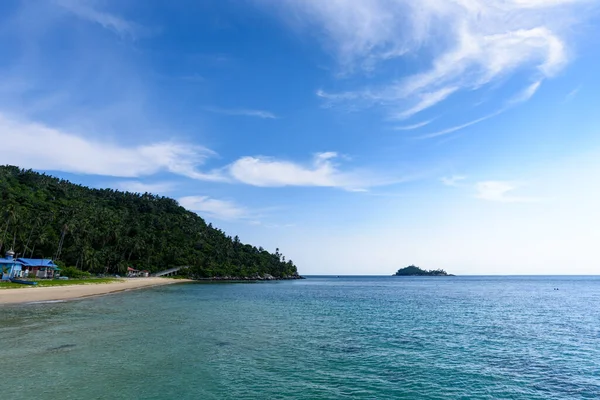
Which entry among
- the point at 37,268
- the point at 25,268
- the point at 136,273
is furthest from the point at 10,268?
the point at 136,273

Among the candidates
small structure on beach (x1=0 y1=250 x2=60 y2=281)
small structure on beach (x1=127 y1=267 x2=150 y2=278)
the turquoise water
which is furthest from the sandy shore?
small structure on beach (x1=127 y1=267 x2=150 y2=278)

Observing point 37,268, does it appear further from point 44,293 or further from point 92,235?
point 92,235

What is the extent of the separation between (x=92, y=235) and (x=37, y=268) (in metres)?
38.6

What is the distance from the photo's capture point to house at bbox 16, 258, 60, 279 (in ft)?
255

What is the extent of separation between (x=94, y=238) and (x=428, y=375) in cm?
13290

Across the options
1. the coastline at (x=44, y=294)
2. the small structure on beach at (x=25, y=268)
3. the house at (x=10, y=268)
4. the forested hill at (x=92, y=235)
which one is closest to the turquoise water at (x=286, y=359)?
the coastline at (x=44, y=294)

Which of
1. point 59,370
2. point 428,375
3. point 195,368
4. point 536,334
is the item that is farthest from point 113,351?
point 536,334

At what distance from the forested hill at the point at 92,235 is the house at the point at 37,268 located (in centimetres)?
1406

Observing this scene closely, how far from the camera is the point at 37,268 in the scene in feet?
273

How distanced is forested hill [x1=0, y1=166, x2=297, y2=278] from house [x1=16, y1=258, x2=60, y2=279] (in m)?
14.1

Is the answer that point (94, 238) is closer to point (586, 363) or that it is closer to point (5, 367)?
point (5, 367)

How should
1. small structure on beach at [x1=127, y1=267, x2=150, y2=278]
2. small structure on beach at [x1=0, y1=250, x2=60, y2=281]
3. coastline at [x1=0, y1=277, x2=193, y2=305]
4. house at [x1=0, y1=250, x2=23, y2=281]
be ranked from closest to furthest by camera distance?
→ coastline at [x1=0, y1=277, x2=193, y2=305]
house at [x1=0, y1=250, x2=23, y2=281]
small structure on beach at [x1=0, y1=250, x2=60, y2=281]
small structure on beach at [x1=127, y1=267, x2=150, y2=278]

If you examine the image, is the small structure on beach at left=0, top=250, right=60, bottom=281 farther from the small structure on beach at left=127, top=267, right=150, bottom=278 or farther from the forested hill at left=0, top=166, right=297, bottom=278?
the small structure on beach at left=127, top=267, right=150, bottom=278

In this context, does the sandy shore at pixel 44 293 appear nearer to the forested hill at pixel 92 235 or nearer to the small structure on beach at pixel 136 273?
the forested hill at pixel 92 235
